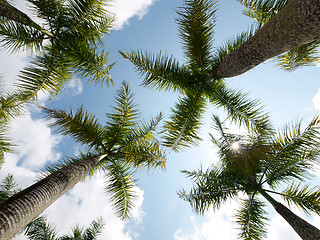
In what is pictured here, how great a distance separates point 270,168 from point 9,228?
6.49 metres

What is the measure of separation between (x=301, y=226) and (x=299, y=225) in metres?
0.06

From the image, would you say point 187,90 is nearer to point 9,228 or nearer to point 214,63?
point 214,63

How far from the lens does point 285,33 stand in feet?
8.05

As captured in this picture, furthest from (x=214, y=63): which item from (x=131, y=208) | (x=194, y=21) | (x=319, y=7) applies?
(x=131, y=208)

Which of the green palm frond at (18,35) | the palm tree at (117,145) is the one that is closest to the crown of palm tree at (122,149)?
the palm tree at (117,145)

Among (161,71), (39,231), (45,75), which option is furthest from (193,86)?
(39,231)

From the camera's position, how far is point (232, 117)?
635 cm

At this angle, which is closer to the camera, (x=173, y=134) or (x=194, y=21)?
(x=194, y=21)

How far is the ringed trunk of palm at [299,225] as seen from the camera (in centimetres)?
407

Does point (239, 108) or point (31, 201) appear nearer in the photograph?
point (31, 201)

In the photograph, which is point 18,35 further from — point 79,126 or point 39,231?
point 39,231

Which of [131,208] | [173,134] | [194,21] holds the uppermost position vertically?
[194,21]

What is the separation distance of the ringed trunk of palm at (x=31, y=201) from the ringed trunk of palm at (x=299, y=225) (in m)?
5.43

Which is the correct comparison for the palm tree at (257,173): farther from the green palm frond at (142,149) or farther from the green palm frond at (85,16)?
the green palm frond at (85,16)
